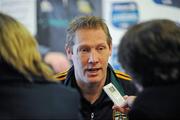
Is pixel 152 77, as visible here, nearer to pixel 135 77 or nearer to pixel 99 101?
pixel 135 77

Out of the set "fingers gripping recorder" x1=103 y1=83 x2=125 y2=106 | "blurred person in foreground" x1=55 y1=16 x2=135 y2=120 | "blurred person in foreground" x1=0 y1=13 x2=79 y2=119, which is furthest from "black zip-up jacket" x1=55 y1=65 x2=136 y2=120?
"blurred person in foreground" x1=0 y1=13 x2=79 y2=119

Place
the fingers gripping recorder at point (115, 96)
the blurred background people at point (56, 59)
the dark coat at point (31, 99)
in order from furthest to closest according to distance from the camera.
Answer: the blurred background people at point (56, 59), the fingers gripping recorder at point (115, 96), the dark coat at point (31, 99)

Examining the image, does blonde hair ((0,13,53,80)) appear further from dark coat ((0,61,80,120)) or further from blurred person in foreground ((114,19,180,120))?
blurred person in foreground ((114,19,180,120))

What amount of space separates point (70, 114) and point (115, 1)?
7.71ft

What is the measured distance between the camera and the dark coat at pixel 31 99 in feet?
3.72

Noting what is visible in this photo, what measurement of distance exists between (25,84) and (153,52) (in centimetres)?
41

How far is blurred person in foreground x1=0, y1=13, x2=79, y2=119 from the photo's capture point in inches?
44.8

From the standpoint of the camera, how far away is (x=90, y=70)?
70.2 inches

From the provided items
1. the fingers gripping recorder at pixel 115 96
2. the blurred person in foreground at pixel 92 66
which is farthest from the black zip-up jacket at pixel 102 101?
the fingers gripping recorder at pixel 115 96

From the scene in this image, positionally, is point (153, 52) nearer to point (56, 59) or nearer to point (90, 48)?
point (90, 48)

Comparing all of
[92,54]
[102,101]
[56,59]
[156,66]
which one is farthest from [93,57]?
[56,59]

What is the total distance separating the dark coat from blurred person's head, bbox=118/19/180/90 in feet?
0.78

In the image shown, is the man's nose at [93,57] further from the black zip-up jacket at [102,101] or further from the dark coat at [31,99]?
the dark coat at [31,99]

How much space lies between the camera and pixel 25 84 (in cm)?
116
